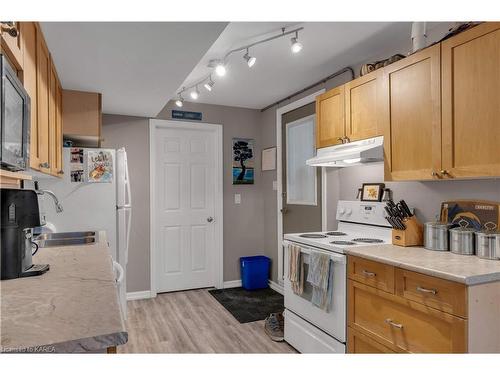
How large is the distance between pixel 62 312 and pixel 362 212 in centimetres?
235

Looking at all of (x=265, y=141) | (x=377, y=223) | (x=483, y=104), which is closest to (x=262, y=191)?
(x=265, y=141)

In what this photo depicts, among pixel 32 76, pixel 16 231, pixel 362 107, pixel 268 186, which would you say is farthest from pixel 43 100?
pixel 268 186

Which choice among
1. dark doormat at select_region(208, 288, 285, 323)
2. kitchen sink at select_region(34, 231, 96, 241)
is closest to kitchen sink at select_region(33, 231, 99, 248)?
kitchen sink at select_region(34, 231, 96, 241)

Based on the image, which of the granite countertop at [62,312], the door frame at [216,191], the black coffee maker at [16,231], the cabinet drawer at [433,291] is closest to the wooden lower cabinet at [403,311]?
the cabinet drawer at [433,291]

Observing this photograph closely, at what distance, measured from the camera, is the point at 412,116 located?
2.07 meters

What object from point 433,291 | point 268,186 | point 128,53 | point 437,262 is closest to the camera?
point 433,291

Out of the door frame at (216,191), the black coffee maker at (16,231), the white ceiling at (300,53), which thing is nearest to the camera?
the black coffee maker at (16,231)

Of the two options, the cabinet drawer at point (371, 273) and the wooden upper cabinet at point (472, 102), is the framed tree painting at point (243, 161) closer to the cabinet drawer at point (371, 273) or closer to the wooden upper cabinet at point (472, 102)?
the cabinet drawer at point (371, 273)

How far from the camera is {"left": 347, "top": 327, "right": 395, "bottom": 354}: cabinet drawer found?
1.86 m

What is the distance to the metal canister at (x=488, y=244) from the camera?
67.9 inches

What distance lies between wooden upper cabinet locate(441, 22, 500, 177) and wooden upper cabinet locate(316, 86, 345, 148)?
0.87 metres

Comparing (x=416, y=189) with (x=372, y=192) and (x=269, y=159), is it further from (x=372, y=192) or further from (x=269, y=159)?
(x=269, y=159)

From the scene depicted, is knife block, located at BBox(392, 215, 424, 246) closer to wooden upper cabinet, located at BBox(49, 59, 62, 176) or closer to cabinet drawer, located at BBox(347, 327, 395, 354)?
cabinet drawer, located at BBox(347, 327, 395, 354)

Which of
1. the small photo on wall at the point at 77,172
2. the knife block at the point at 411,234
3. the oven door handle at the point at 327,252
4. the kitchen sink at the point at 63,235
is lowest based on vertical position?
the oven door handle at the point at 327,252
